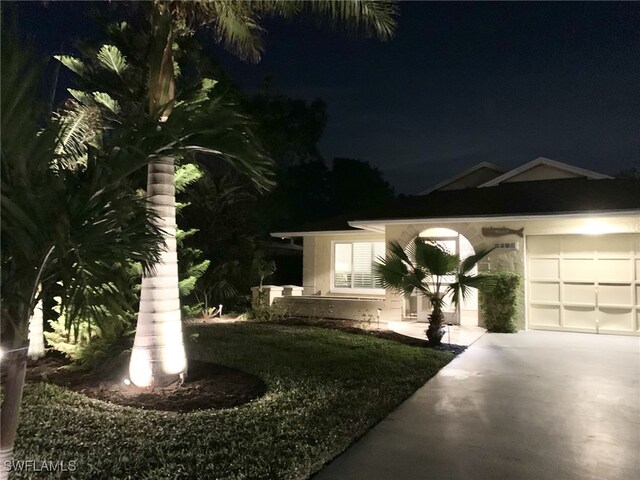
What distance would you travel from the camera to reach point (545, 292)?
12.1 metres

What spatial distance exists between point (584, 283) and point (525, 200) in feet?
8.47

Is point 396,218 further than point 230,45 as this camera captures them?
Yes

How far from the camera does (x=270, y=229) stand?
78.8ft

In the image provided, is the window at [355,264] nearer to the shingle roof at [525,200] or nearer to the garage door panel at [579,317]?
the shingle roof at [525,200]

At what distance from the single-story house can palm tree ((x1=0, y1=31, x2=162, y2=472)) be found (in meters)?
9.58

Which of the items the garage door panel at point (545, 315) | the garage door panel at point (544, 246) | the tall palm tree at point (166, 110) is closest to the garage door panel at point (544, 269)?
the garage door panel at point (544, 246)

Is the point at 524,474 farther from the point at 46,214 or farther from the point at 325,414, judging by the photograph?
the point at 46,214

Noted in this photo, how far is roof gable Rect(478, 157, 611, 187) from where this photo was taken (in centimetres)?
1422

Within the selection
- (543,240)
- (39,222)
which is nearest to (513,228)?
(543,240)

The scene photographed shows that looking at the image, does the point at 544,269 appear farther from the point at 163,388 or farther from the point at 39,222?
the point at 39,222

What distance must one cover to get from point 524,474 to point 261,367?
4.52 meters

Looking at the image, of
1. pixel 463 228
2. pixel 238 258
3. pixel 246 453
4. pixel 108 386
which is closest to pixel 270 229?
pixel 238 258

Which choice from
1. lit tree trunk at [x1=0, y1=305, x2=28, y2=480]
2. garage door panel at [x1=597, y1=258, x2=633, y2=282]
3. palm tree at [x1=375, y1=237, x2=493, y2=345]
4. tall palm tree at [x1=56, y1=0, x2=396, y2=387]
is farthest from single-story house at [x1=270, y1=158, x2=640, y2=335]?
lit tree trunk at [x1=0, y1=305, x2=28, y2=480]

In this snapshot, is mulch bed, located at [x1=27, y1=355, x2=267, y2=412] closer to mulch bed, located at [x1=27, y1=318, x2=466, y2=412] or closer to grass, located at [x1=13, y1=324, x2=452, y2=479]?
mulch bed, located at [x1=27, y1=318, x2=466, y2=412]
